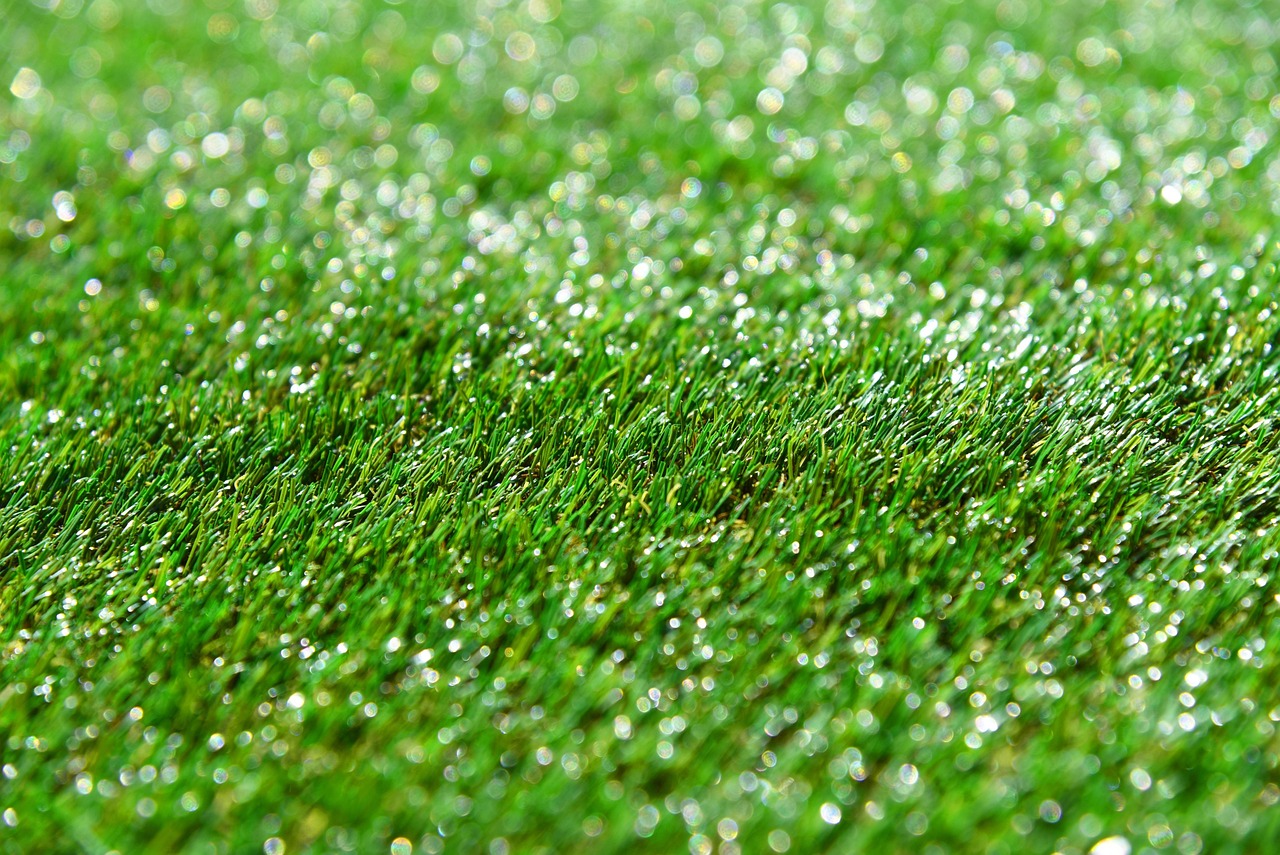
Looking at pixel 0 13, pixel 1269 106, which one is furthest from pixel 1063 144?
pixel 0 13

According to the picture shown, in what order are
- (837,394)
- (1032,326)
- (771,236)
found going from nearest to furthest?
1. (837,394)
2. (1032,326)
3. (771,236)

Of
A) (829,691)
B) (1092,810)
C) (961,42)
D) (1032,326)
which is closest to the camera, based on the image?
(1092,810)

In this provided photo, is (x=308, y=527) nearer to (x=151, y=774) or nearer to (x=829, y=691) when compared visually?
(x=151, y=774)

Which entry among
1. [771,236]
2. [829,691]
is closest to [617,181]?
[771,236]

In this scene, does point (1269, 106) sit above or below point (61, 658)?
above

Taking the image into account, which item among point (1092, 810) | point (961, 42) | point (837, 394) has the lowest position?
point (1092, 810)

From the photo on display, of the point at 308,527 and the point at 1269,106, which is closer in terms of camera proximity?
the point at 308,527

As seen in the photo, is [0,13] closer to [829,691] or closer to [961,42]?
[961,42]
